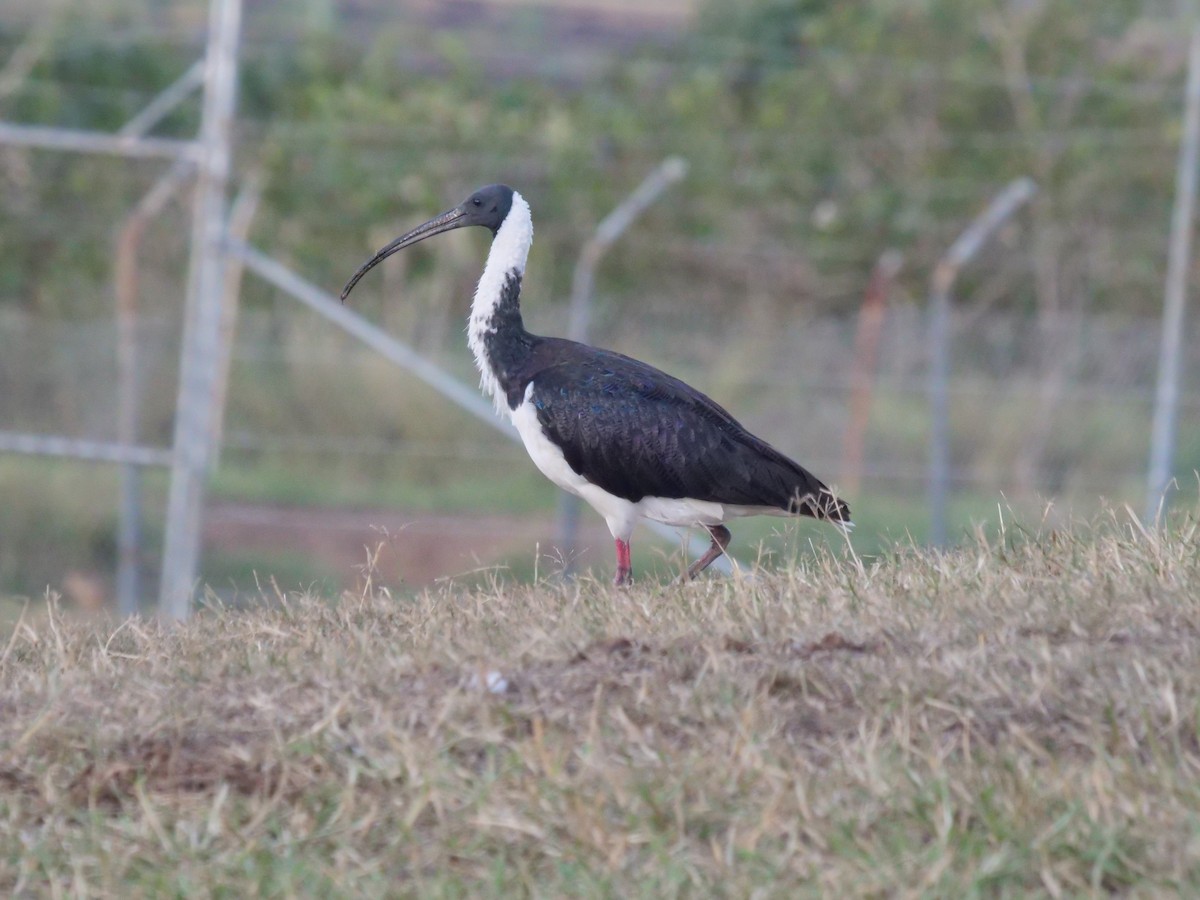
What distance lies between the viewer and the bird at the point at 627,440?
23.4ft

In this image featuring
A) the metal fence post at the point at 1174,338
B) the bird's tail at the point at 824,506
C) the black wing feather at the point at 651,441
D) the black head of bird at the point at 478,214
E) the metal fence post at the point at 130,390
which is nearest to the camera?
the bird's tail at the point at 824,506

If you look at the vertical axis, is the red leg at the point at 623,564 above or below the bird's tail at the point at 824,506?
below

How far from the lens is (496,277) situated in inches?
296

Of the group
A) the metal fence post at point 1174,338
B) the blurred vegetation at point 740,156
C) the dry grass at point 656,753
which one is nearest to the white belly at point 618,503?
the dry grass at point 656,753

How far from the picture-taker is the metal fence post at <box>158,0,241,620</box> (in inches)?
416

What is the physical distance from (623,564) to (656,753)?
294 cm

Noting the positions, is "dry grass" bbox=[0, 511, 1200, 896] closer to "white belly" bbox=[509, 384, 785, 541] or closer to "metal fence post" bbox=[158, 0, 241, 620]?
"white belly" bbox=[509, 384, 785, 541]

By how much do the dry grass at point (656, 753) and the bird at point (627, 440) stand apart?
185 cm

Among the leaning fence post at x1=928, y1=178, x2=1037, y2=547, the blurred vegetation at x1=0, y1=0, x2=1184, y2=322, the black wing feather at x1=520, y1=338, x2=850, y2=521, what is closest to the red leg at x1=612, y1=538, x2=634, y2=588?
the black wing feather at x1=520, y1=338, x2=850, y2=521

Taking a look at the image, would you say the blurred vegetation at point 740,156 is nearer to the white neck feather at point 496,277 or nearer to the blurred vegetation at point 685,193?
the blurred vegetation at point 685,193

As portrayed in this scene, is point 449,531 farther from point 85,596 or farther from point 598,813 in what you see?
point 598,813

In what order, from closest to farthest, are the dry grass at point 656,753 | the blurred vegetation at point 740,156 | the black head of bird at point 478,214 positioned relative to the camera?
the dry grass at point 656,753 < the black head of bird at point 478,214 < the blurred vegetation at point 740,156

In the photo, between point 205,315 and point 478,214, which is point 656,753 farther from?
point 205,315

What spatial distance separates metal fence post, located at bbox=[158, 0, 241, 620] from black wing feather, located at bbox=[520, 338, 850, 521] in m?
3.77
